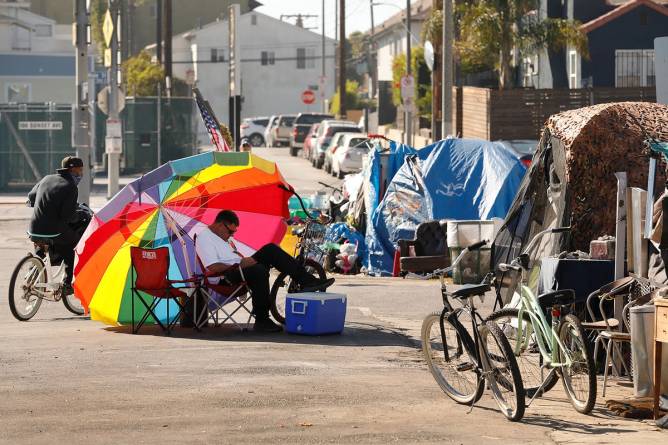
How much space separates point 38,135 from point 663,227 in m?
33.2

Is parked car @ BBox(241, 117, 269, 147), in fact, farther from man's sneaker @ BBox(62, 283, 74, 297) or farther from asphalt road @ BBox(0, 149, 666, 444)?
asphalt road @ BBox(0, 149, 666, 444)

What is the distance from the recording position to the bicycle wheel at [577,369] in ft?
31.5

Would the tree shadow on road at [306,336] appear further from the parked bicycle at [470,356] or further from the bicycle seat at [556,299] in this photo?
the bicycle seat at [556,299]

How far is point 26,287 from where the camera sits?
15.6 metres

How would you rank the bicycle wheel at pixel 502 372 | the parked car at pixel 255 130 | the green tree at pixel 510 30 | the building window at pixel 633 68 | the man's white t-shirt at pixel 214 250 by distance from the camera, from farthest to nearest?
1. the parked car at pixel 255 130
2. the building window at pixel 633 68
3. the green tree at pixel 510 30
4. the man's white t-shirt at pixel 214 250
5. the bicycle wheel at pixel 502 372

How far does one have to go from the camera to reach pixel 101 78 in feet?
205

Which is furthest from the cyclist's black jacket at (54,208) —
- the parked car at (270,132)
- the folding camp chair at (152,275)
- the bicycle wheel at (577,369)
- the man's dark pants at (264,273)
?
the parked car at (270,132)

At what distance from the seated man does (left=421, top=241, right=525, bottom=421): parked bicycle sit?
350cm

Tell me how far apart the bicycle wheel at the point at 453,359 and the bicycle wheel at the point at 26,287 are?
250 inches

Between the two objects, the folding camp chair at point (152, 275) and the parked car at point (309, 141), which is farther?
the parked car at point (309, 141)

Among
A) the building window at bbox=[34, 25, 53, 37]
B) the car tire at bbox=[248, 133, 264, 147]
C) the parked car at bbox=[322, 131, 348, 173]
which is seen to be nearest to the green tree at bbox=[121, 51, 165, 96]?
the building window at bbox=[34, 25, 53, 37]

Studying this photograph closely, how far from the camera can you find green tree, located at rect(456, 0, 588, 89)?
41250mm

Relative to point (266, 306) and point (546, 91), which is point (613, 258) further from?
point (546, 91)

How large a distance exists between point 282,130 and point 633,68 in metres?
32.9
